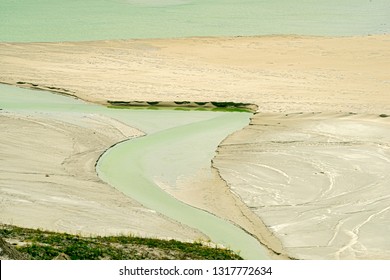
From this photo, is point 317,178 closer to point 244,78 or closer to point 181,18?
point 244,78

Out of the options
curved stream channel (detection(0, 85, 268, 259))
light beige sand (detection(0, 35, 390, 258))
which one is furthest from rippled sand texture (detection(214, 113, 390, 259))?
curved stream channel (detection(0, 85, 268, 259))

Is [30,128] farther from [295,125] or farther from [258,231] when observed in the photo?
[258,231]

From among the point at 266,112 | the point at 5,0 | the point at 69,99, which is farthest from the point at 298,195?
the point at 5,0

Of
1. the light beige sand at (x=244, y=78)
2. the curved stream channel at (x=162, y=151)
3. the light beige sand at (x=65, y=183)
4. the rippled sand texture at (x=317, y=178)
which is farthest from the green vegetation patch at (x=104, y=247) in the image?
the light beige sand at (x=244, y=78)

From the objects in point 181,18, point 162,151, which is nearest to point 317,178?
point 162,151
